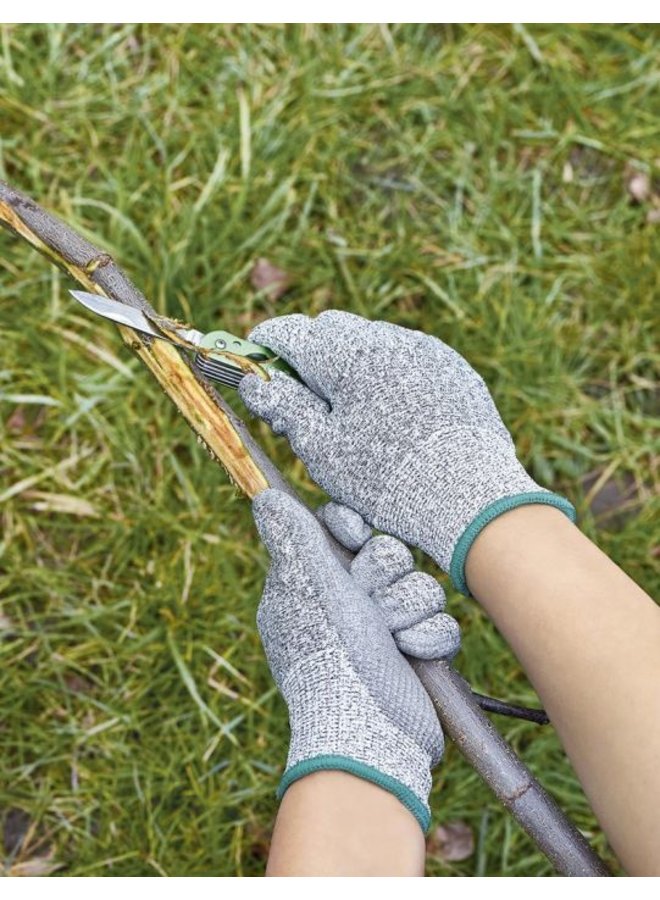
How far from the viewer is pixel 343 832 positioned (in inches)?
51.7

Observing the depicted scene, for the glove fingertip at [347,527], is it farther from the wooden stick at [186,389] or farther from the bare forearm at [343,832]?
the bare forearm at [343,832]

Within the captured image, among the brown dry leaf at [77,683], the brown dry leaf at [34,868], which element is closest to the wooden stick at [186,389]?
the brown dry leaf at [77,683]

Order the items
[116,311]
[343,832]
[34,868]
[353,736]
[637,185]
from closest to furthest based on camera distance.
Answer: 1. [343,832]
2. [353,736]
3. [116,311]
4. [34,868]
5. [637,185]

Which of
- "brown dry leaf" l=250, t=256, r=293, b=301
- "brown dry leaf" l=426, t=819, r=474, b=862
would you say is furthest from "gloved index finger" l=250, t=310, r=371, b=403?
"brown dry leaf" l=426, t=819, r=474, b=862

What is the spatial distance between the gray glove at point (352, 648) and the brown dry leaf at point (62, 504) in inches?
43.7

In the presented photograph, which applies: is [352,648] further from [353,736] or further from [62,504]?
[62,504]

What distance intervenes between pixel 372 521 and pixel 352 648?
0.34m

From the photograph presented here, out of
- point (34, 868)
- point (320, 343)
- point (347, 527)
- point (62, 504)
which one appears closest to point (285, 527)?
point (347, 527)

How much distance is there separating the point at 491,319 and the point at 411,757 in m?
1.60

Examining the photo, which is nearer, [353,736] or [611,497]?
[353,736]

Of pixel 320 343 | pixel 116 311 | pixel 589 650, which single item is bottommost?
pixel 589 650

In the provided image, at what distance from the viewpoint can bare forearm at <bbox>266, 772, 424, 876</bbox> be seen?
131 cm

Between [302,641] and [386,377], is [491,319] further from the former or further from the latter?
[302,641]

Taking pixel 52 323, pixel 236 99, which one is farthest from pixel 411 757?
pixel 236 99
